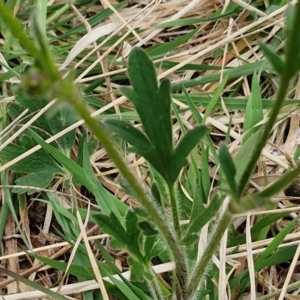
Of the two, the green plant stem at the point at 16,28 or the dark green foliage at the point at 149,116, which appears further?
the dark green foliage at the point at 149,116

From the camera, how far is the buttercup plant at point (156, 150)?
1.86ft

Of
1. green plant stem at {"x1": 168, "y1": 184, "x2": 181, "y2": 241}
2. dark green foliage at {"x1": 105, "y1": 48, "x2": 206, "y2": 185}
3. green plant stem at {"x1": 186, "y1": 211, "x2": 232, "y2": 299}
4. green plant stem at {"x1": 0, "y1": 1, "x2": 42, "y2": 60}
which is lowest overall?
green plant stem at {"x1": 186, "y1": 211, "x2": 232, "y2": 299}

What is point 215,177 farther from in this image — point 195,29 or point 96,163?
point 195,29

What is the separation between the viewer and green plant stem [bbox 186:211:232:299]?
0.83m

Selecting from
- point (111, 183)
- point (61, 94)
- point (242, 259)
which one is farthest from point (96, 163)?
point (61, 94)

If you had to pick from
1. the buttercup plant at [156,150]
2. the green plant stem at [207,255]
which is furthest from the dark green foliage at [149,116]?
the green plant stem at [207,255]

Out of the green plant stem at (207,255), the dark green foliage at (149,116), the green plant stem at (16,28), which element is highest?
the green plant stem at (16,28)

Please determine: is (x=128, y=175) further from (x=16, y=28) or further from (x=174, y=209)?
(x=16, y=28)

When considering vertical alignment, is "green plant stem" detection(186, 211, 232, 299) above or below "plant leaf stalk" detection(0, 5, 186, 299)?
below

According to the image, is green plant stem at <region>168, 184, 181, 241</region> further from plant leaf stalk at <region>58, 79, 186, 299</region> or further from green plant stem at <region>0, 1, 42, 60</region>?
green plant stem at <region>0, 1, 42, 60</region>

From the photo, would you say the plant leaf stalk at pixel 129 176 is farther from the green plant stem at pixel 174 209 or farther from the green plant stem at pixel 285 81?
the green plant stem at pixel 285 81

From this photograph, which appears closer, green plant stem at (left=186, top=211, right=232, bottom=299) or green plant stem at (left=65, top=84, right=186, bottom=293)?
green plant stem at (left=65, top=84, right=186, bottom=293)

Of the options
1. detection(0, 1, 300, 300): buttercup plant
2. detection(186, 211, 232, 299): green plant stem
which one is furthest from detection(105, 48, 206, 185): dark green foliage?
detection(186, 211, 232, 299): green plant stem

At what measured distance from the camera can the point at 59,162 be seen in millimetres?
1304
